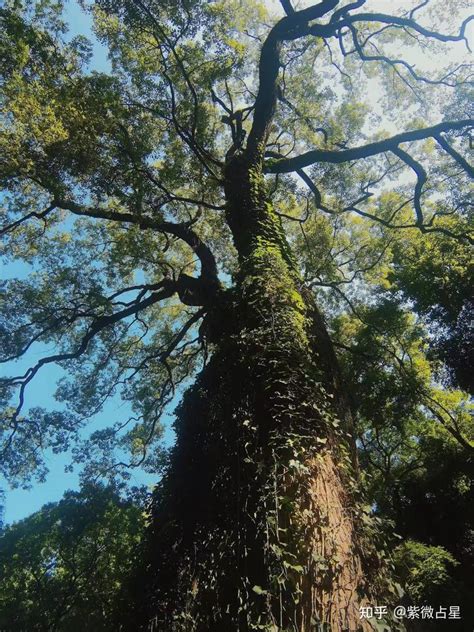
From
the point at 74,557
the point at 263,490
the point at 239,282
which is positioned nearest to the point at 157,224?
the point at 239,282

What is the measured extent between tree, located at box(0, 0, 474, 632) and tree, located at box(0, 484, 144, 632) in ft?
3.60

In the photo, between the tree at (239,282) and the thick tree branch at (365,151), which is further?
the thick tree branch at (365,151)

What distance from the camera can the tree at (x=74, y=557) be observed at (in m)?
10.5

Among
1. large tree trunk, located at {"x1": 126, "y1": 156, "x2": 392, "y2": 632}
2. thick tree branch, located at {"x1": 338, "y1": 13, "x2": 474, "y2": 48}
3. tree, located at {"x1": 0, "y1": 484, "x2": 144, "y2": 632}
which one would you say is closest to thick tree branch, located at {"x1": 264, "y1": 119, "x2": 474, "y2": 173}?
thick tree branch, located at {"x1": 338, "y1": 13, "x2": 474, "y2": 48}

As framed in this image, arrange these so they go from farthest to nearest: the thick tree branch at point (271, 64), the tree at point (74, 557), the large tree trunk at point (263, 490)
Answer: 1. the tree at point (74, 557)
2. the thick tree branch at point (271, 64)
3. the large tree trunk at point (263, 490)

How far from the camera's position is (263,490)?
2.79 m

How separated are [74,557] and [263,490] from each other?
11181 millimetres

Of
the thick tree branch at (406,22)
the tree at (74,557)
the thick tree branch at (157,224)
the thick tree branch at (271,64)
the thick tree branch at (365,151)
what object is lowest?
the tree at (74,557)

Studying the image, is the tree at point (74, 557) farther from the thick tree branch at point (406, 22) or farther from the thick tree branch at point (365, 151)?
the thick tree branch at point (406, 22)

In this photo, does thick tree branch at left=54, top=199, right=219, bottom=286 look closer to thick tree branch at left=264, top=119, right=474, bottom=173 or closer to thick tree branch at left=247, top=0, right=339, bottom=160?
thick tree branch at left=264, top=119, right=474, bottom=173

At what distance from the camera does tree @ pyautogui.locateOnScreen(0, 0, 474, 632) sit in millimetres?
2770

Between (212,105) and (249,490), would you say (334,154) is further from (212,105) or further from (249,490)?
(249,490)

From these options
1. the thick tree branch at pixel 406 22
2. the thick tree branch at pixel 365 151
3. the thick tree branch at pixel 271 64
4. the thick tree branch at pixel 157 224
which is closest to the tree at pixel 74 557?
the thick tree branch at pixel 157 224

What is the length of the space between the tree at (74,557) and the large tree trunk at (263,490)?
7.24 metres
